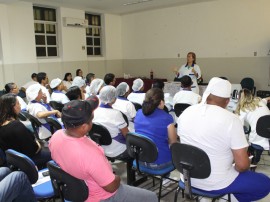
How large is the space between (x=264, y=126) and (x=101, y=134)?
5.34ft

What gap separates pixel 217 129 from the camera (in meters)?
1.71

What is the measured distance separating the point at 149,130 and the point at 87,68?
275 inches

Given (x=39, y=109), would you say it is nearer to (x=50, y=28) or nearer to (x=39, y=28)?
(x=39, y=28)

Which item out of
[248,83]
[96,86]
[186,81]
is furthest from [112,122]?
[248,83]

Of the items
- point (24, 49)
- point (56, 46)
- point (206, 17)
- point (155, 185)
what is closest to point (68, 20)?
point (56, 46)

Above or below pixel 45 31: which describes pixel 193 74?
below

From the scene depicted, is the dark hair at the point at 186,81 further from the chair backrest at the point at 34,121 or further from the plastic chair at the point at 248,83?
the plastic chair at the point at 248,83

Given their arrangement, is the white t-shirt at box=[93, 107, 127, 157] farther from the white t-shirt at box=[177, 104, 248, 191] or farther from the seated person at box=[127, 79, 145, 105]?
the seated person at box=[127, 79, 145, 105]

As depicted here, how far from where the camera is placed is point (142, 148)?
220 cm

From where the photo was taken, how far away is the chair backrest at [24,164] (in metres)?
1.84

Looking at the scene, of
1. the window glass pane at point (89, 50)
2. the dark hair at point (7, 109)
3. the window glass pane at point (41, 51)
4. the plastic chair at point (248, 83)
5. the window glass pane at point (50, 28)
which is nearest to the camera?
the dark hair at point (7, 109)

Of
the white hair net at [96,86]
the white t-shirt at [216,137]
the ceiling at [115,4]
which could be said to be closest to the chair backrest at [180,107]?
the white hair net at [96,86]

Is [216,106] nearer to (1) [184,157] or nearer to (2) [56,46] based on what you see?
(1) [184,157]

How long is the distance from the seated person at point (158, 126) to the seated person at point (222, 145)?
0.37 meters
